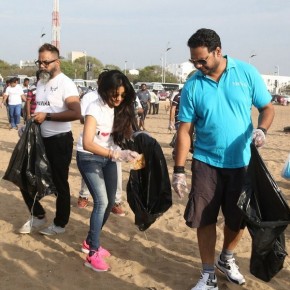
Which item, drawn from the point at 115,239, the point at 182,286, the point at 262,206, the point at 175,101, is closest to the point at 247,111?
the point at 262,206

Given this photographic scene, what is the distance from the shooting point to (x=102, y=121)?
3539mm

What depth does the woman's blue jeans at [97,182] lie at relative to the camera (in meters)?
3.55

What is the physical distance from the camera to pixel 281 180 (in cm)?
683

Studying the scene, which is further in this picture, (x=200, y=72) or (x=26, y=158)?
(x=26, y=158)

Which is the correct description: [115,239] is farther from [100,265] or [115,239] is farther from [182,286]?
[182,286]

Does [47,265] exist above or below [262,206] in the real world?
below

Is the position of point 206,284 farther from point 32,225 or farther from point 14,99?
point 14,99

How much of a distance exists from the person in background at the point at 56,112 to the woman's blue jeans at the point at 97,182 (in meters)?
0.51

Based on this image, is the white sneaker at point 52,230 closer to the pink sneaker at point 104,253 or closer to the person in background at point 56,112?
the person in background at point 56,112

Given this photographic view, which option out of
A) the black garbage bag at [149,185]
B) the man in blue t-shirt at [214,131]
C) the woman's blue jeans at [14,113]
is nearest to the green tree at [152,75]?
the woman's blue jeans at [14,113]

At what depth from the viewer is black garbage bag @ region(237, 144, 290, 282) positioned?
2.91 metres

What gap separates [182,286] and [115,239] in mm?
1142

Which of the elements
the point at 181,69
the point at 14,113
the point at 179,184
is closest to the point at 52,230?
the point at 179,184

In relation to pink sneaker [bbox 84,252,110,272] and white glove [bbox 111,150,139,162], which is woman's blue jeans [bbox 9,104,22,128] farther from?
white glove [bbox 111,150,139,162]
